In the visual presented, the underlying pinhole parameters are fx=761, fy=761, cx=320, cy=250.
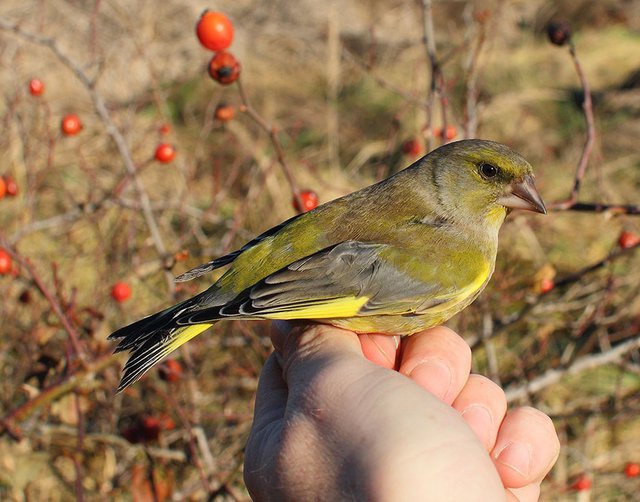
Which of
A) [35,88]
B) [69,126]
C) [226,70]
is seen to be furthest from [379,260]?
[35,88]

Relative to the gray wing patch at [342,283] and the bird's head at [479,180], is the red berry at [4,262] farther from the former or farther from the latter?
the bird's head at [479,180]

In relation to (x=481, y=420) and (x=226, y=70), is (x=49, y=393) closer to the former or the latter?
(x=226, y=70)

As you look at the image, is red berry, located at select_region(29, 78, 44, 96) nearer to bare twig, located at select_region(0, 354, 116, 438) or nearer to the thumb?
A: bare twig, located at select_region(0, 354, 116, 438)

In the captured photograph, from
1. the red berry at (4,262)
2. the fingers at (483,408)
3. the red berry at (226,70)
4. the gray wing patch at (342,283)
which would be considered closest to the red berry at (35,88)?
the red berry at (4,262)

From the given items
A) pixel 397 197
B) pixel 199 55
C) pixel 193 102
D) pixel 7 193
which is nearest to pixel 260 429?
pixel 397 197

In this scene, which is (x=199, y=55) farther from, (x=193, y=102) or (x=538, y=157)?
(x=538, y=157)

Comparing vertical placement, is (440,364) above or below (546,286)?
above
